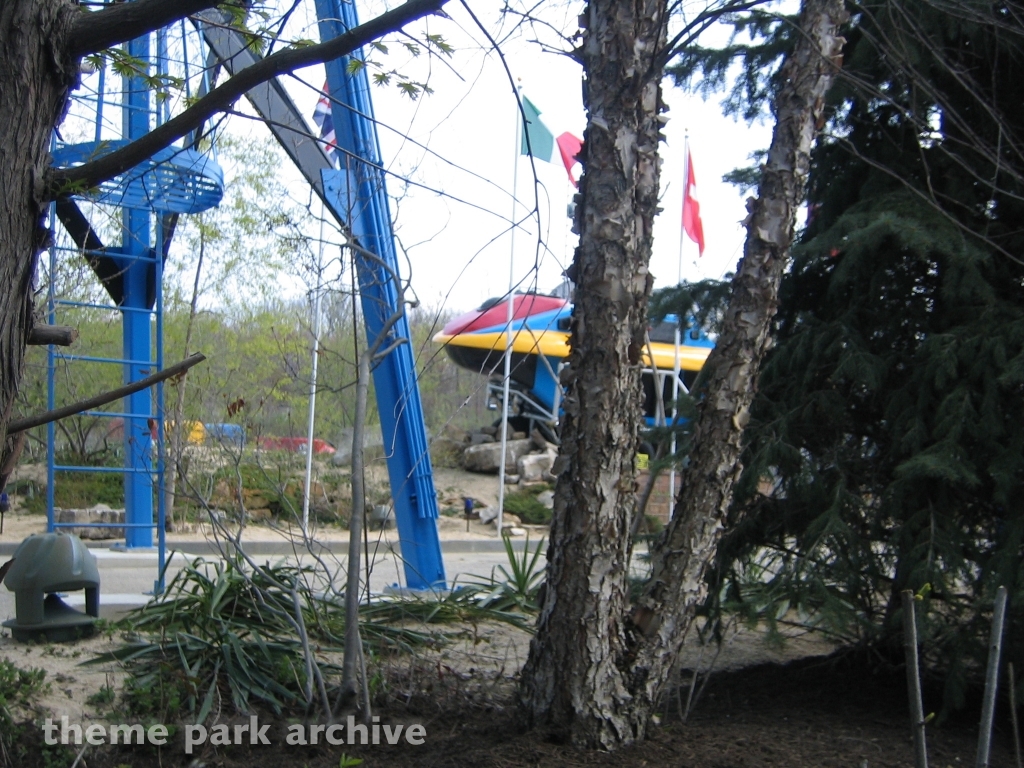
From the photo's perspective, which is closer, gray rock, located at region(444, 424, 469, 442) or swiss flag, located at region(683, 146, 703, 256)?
swiss flag, located at region(683, 146, 703, 256)

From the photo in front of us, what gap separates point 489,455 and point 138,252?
12005 millimetres

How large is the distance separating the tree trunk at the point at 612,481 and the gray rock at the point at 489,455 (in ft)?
54.1

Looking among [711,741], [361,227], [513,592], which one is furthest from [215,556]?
[711,741]

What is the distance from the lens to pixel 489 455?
20844mm

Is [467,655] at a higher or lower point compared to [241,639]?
lower

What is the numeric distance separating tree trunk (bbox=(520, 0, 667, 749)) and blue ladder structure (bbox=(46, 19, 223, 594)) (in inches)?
105

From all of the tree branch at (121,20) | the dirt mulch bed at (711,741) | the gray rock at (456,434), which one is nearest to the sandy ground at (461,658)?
the dirt mulch bed at (711,741)

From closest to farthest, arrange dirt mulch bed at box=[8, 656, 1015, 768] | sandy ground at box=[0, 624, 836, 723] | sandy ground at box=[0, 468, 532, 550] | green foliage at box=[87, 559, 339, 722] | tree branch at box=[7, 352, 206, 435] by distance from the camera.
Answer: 1. tree branch at box=[7, 352, 206, 435]
2. dirt mulch bed at box=[8, 656, 1015, 768]
3. green foliage at box=[87, 559, 339, 722]
4. sandy ground at box=[0, 624, 836, 723]
5. sandy ground at box=[0, 468, 532, 550]

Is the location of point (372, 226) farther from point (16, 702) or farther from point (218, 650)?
point (16, 702)

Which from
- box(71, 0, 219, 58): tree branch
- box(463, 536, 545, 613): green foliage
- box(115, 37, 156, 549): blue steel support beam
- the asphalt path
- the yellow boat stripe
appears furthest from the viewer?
the yellow boat stripe

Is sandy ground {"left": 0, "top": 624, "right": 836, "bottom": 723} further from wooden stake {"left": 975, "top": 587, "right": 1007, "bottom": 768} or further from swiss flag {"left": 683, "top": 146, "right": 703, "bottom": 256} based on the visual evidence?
swiss flag {"left": 683, "top": 146, "right": 703, "bottom": 256}

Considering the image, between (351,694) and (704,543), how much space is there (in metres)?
1.63

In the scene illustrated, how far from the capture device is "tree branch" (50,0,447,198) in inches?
96.1

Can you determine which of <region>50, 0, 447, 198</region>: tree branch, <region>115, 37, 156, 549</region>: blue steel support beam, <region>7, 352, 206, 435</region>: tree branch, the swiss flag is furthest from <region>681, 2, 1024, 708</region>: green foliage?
the swiss flag
